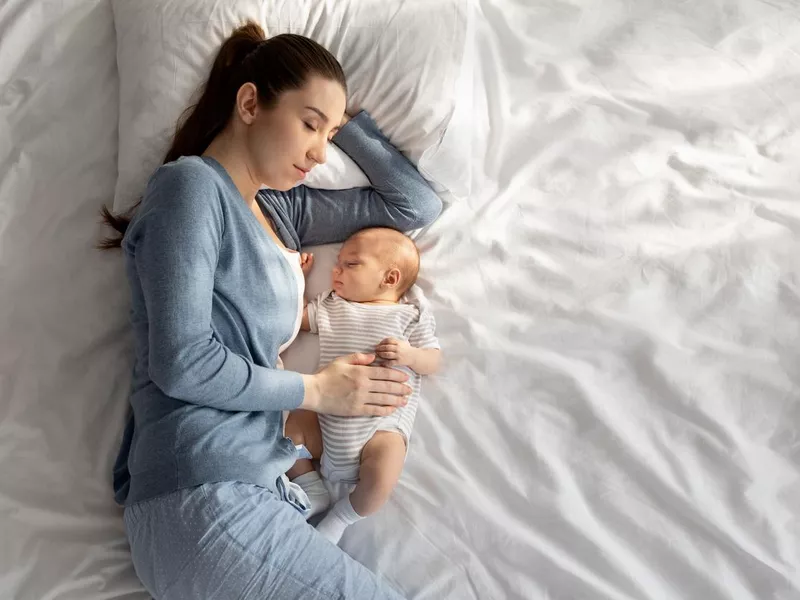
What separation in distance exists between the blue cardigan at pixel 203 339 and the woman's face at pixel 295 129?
0.07 metres

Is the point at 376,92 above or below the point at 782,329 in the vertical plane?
above

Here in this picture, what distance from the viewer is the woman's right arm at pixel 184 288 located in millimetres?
991

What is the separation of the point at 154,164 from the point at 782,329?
1132 millimetres

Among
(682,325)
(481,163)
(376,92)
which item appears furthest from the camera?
(481,163)

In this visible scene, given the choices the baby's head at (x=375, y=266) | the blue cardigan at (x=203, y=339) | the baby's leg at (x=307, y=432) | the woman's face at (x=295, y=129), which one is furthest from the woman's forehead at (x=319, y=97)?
the baby's leg at (x=307, y=432)

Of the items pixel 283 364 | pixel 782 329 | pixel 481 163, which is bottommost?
pixel 283 364

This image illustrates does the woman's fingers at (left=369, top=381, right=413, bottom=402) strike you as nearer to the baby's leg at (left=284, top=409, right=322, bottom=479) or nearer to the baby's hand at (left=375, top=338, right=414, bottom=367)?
the baby's hand at (left=375, top=338, right=414, bottom=367)

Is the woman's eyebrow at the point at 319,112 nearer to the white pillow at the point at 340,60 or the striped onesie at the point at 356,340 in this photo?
the white pillow at the point at 340,60

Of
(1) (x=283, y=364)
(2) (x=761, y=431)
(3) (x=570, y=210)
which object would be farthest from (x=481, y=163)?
(2) (x=761, y=431)

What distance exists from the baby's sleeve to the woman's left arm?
0.20 meters

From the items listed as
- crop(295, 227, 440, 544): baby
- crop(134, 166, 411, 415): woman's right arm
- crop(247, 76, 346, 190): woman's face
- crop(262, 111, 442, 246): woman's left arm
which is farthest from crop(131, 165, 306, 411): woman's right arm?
crop(262, 111, 442, 246): woman's left arm

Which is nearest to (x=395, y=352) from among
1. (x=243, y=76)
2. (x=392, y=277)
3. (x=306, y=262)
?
(x=392, y=277)

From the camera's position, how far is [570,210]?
1.38m

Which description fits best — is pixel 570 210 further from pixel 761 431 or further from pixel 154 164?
pixel 154 164
